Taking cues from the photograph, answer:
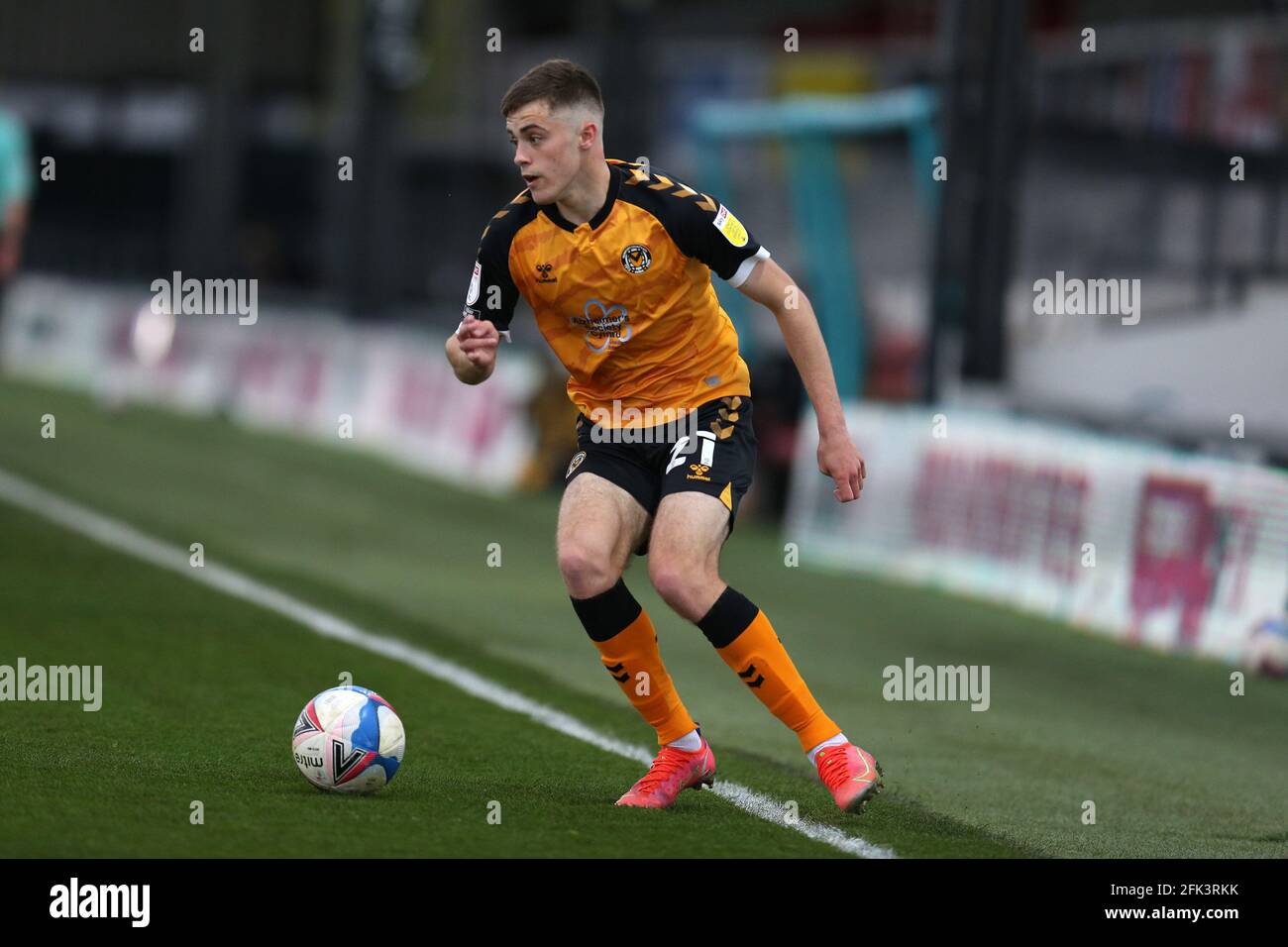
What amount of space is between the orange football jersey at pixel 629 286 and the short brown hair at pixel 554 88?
34 cm

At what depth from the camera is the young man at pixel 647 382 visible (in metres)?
6.58

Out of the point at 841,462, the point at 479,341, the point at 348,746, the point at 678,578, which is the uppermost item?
the point at 479,341

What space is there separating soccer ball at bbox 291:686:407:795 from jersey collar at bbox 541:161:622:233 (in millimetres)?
1704

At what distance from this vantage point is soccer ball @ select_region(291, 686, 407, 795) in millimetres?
6570

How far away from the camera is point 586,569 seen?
21.6 ft

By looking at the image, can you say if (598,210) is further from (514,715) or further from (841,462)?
(514,715)

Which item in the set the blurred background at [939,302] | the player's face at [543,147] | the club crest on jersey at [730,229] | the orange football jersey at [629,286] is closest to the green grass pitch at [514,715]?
the blurred background at [939,302]

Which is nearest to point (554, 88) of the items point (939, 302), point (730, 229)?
point (730, 229)

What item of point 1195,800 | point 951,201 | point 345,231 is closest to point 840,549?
point 951,201

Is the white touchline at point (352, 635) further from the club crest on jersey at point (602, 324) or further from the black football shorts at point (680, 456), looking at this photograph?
the club crest on jersey at point (602, 324)

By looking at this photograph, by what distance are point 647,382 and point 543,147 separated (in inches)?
35.4

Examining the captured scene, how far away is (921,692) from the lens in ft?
32.8

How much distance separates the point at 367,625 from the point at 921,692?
2.93 m
